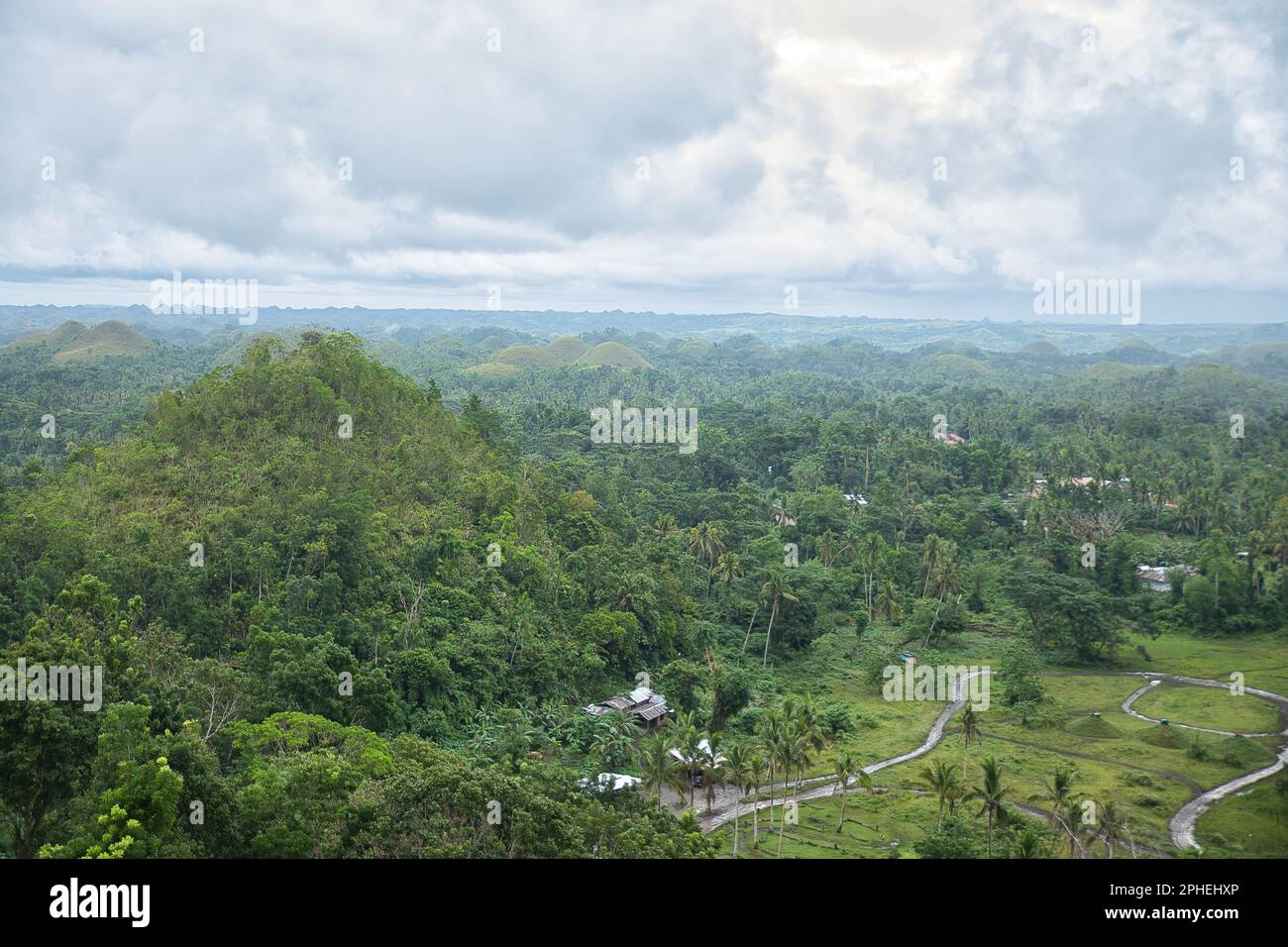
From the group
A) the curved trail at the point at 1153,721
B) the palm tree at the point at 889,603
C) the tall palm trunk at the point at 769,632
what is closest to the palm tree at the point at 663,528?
the tall palm trunk at the point at 769,632

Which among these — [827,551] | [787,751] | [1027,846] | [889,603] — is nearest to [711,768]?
[787,751]

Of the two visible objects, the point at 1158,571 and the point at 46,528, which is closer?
the point at 46,528

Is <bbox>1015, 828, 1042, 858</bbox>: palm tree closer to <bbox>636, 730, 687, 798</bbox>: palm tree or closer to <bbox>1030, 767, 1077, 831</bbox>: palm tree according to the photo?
<bbox>1030, 767, 1077, 831</bbox>: palm tree

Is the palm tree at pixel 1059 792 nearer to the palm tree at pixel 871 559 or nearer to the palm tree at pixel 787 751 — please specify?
the palm tree at pixel 787 751

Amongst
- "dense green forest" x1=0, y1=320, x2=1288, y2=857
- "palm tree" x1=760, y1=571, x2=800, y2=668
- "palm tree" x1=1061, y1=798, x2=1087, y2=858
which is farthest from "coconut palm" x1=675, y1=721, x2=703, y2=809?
"palm tree" x1=760, y1=571, x2=800, y2=668
